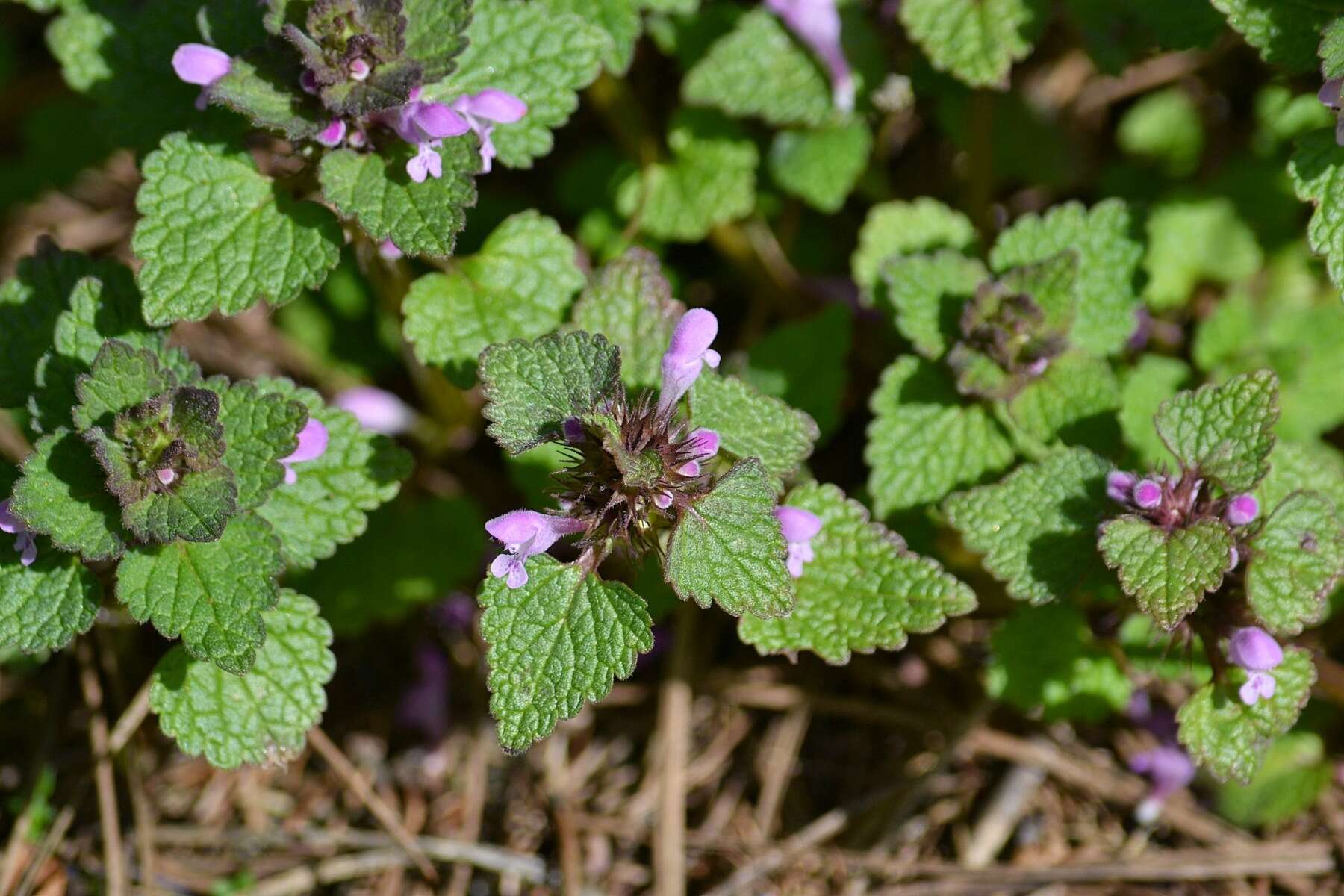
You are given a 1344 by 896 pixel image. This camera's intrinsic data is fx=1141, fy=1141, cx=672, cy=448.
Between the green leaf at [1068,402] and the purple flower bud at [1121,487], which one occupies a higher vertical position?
the purple flower bud at [1121,487]

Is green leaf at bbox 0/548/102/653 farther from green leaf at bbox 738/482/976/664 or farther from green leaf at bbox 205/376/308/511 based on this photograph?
green leaf at bbox 738/482/976/664

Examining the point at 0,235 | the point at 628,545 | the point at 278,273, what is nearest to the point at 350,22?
the point at 278,273

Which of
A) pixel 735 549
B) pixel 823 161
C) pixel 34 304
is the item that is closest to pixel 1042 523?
pixel 735 549

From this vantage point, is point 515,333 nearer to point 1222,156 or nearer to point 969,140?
point 969,140

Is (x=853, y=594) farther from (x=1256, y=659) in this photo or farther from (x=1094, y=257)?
(x=1094, y=257)

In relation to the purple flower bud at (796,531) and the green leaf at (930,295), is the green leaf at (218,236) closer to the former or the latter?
the purple flower bud at (796,531)

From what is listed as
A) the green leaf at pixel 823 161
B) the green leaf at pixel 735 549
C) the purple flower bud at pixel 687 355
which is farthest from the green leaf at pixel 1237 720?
the green leaf at pixel 823 161
